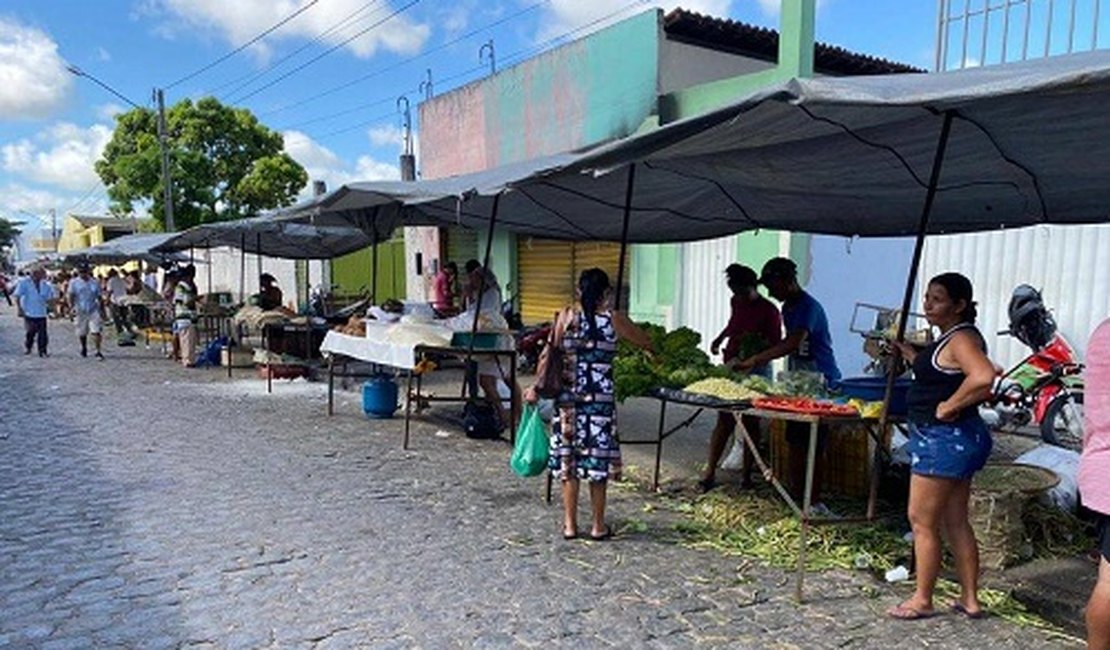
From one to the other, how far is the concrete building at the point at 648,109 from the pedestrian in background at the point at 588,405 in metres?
5.35

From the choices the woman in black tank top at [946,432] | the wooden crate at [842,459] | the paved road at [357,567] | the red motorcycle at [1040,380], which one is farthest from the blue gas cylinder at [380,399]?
the woman in black tank top at [946,432]

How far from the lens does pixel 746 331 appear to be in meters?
6.41

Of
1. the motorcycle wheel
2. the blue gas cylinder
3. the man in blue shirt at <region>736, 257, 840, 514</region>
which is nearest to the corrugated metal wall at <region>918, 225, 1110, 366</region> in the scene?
the motorcycle wheel

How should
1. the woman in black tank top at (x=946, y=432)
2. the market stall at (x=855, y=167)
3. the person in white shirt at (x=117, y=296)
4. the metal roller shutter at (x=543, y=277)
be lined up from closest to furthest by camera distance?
the market stall at (x=855, y=167) < the woman in black tank top at (x=946, y=432) < the metal roller shutter at (x=543, y=277) < the person in white shirt at (x=117, y=296)

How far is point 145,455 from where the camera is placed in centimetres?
718

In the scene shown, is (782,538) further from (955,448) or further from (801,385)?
(955,448)

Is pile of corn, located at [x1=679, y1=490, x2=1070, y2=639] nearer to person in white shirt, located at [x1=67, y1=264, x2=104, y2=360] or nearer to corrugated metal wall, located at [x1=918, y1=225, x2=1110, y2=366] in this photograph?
corrugated metal wall, located at [x1=918, y1=225, x2=1110, y2=366]

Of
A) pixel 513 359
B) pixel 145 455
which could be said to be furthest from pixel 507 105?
pixel 145 455

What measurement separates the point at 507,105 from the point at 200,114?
56.0ft

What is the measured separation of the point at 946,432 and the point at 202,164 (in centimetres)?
2786

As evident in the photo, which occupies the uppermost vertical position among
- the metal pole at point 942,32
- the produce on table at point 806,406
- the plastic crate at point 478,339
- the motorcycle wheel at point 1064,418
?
the metal pole at point 942,32

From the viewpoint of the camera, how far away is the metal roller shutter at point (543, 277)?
14352 millimetres

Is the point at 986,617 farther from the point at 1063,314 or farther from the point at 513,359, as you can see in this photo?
the point at 1063,314

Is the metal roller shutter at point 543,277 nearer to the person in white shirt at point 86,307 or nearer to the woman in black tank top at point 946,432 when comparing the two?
the person in white shirt at point 86,307
